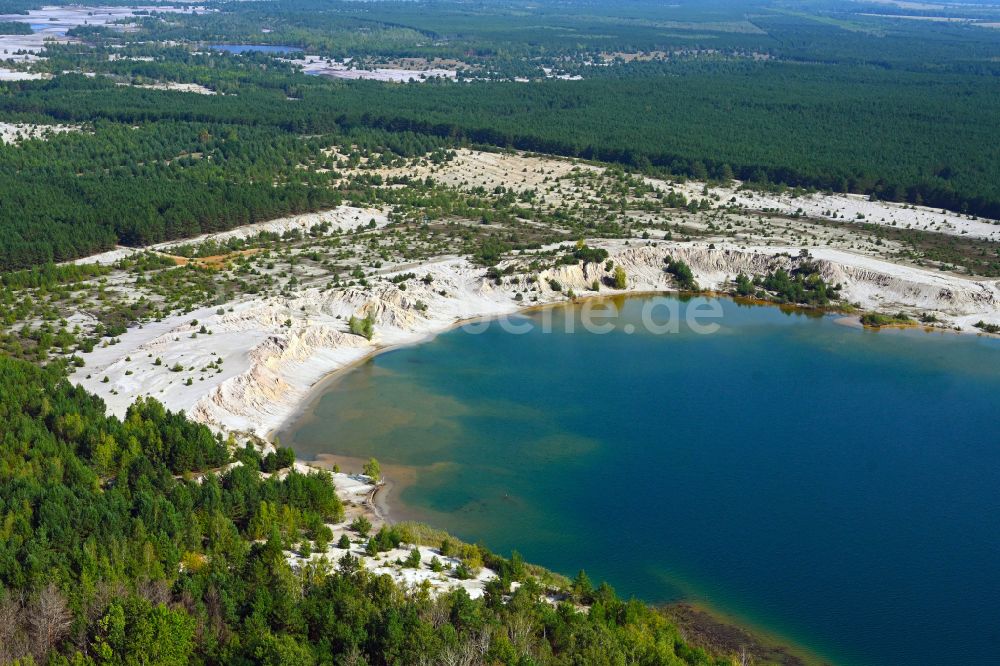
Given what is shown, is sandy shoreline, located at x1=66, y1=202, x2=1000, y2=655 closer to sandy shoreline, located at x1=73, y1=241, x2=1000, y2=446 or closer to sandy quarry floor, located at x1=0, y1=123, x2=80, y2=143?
sandy shoreline, located at x1=73, y1=241, x2=1000, y2=446

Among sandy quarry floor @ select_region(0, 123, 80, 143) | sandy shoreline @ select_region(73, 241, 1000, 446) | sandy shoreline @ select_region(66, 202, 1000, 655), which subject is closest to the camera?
sandy shoreline @ select_region(66, 202, 1000, 655)

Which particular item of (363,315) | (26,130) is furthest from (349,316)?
(26,130)

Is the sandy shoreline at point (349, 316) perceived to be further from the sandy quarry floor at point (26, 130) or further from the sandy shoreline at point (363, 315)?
the sandy quarry floor at point (26, 130)

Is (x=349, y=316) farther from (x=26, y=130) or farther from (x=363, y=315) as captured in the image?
(x=26, y=130)

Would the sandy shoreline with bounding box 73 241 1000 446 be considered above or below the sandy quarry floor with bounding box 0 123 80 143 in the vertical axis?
below

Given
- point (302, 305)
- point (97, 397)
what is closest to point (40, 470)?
point (97, 397)

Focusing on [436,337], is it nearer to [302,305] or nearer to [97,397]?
[302,305]

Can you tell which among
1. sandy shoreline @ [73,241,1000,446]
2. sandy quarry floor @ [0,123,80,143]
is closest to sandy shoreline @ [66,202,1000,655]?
sandy shoreline @ [73,241,1000,446]

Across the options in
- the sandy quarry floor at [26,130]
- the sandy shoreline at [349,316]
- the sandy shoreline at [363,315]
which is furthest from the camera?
the sandy quarry floor at [26,130]

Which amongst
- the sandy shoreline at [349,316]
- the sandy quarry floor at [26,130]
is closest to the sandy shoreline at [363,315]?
the sandy shoreline at [349,316]

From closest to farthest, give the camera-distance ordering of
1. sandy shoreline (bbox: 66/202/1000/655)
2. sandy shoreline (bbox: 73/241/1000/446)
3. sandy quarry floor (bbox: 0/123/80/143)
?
sandy shoreline (bbox: 66/202/1000/655) → sandy shoreline (bbox: 73/241/1000/446) → sandy quarry floor (bbox: 0/123/80/143)

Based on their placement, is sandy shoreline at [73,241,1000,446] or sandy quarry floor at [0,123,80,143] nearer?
sandy shoreline at [73,241,1000,446]
